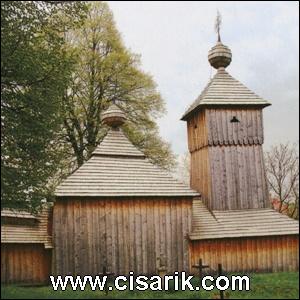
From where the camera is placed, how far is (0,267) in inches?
692

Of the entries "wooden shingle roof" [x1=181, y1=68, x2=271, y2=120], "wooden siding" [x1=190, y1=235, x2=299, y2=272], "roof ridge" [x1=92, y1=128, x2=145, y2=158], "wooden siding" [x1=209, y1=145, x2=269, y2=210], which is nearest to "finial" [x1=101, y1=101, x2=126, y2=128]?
"roof ridge" [x1=92, y1=128, x2=145, y2=158]

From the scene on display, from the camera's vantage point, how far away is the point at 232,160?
21.2 metres

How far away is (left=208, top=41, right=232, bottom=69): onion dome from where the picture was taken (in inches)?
893

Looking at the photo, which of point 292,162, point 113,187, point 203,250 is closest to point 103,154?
point 113,187

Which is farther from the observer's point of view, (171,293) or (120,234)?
(120,234)

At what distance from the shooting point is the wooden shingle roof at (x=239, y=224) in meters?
19.3

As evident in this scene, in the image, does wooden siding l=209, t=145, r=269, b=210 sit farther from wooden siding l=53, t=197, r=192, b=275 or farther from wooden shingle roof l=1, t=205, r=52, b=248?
wooden shingle roof l=1, t=205, r=52, b=248

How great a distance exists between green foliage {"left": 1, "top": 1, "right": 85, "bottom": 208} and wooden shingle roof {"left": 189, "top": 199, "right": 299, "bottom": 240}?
23.3 ft

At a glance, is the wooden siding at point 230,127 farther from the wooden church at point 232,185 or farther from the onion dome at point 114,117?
the onion dome at point 114,117

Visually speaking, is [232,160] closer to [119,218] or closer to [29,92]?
[119,218]

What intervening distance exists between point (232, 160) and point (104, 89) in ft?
30.3

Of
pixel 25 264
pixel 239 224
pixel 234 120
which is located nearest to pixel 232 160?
pixel 234 120

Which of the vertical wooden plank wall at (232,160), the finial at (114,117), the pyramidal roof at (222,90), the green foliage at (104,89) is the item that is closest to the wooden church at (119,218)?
the finial at (114,117)

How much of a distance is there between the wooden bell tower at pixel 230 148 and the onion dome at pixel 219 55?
1.42 meters
